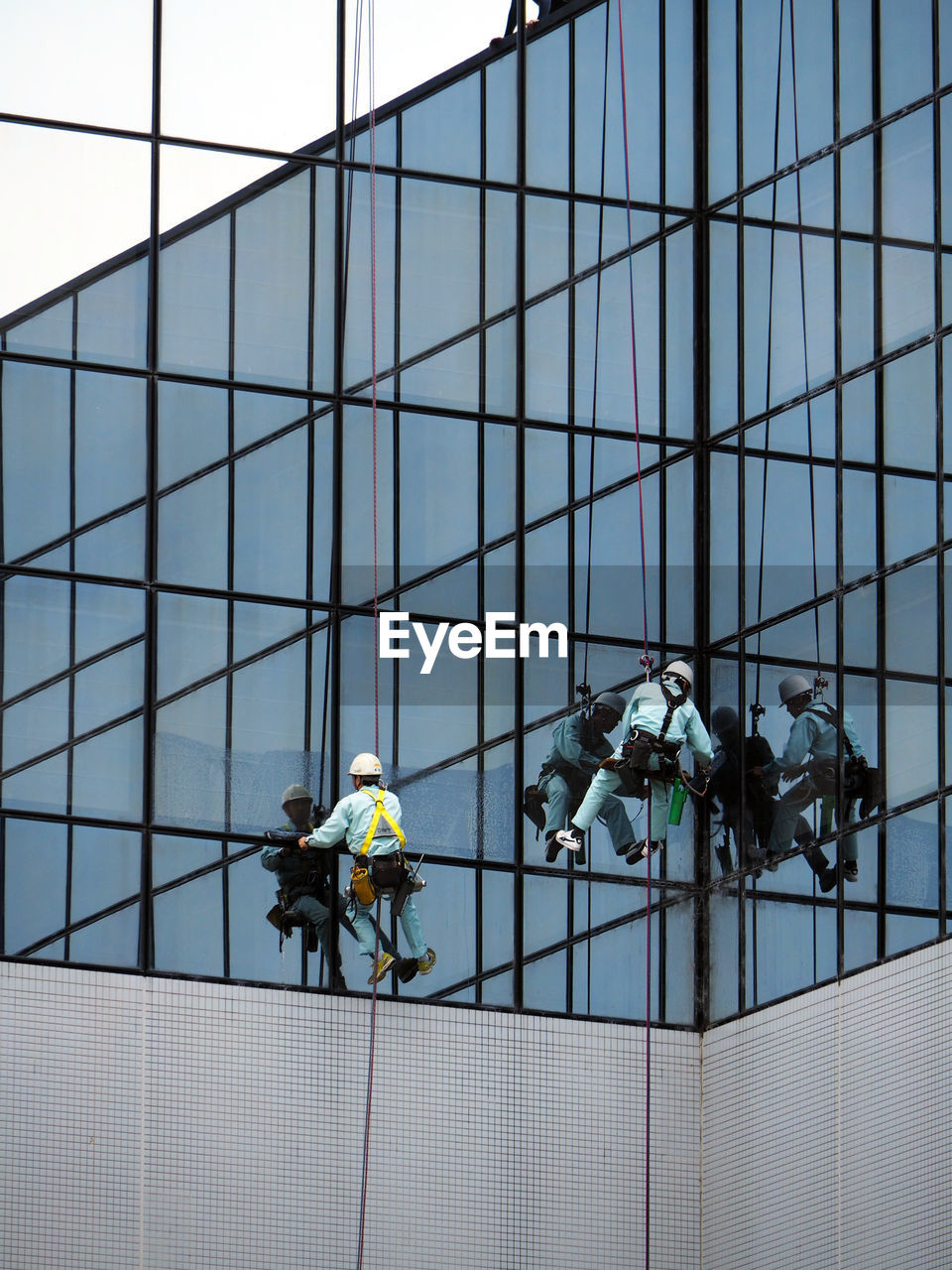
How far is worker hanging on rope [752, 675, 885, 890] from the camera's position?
58.7 feet

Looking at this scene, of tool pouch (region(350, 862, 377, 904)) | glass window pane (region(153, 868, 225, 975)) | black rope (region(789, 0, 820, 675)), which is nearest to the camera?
tool pouch (region(350, 862, 377, 904))

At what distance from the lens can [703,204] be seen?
20500mm

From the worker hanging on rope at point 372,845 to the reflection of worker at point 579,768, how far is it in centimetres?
144

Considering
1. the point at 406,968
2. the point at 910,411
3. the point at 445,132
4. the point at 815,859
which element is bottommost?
the point at 406,968

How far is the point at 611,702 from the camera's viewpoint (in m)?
19.5

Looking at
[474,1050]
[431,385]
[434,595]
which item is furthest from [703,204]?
[474,1050]

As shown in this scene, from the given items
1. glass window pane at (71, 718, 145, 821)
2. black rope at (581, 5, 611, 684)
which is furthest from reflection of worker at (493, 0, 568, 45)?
glass window pane at (71, 718, 145, 821)

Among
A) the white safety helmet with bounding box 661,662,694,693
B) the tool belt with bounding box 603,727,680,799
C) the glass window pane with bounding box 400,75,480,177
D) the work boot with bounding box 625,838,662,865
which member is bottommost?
the work boot with bounding box 625,838,662,865

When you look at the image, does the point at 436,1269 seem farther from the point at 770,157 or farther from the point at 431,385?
the point at 770,157

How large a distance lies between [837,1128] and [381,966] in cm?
369

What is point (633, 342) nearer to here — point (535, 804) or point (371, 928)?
point (535, 804)

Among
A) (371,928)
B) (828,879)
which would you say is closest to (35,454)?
(371,928)

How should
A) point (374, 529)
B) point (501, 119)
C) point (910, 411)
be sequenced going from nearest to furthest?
point (910, 411)
point (374, 529)
point (501, 119)

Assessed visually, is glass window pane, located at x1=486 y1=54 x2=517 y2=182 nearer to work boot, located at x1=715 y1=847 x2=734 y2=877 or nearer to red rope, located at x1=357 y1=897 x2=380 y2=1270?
work boot, located at x1=715 y1=847 x2=734 y2=877
